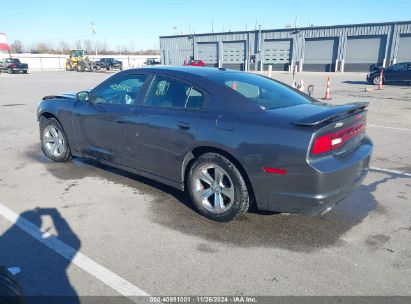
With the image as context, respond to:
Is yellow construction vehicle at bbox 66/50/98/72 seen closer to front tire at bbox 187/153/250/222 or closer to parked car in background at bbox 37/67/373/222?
parked car in background at bbox 37/67/373/222

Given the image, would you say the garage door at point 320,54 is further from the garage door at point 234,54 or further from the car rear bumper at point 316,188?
the car rear bumper at point 316,188

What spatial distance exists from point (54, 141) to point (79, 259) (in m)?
3.39

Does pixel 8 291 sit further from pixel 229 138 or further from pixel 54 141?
pixel 54 141

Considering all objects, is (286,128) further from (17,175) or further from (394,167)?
(17,175)

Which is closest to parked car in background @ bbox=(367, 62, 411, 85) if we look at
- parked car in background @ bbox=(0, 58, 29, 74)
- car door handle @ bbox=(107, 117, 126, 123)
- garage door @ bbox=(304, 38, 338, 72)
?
garage door @ bbox=(304, 38, 338, 72)

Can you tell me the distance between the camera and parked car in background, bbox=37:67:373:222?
10.2 feet

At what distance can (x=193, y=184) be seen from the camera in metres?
3.87

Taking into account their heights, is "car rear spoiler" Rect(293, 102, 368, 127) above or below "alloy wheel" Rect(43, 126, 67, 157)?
above

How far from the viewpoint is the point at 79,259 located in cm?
301

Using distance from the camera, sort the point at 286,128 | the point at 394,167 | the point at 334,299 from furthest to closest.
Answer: the point at 394,167, the point at 286,128, the point at 334,299

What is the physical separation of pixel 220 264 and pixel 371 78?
25.2 m

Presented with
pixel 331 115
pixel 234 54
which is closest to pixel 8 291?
pixel 331 115

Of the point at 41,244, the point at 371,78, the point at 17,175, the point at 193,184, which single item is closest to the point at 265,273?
the point at 193,184

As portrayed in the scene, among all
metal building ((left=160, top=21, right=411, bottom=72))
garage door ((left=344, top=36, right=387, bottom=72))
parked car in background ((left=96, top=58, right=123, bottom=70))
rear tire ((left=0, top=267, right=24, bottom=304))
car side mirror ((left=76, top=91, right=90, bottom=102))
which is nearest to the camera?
rear tire ((left=0, top=267, right=24, bottom=304))
